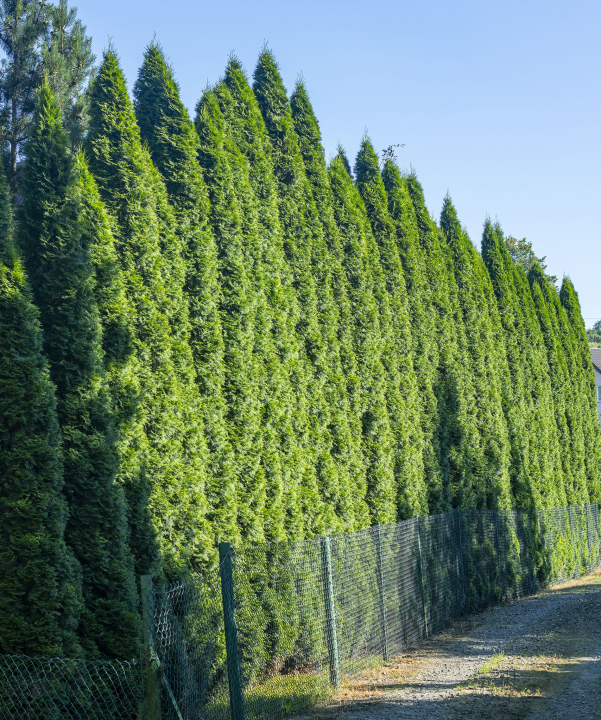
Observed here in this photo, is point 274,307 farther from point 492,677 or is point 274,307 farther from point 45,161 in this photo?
point 492,677

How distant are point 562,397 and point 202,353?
53.3ft

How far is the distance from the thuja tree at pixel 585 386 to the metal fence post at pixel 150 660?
21.5m

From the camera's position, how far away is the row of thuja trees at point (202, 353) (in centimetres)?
621

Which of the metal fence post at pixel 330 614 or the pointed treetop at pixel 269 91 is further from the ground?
the pointed treetop at pixel 269 91

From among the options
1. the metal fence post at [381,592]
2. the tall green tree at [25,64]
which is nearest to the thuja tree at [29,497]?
the metal fence post at [381,592]

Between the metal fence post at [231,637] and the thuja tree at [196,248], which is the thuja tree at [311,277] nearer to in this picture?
the thuja tree at [196,248]

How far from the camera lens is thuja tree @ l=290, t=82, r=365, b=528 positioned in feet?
36.2

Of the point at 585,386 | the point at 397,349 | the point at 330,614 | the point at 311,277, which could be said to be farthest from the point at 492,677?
the point at 585,386

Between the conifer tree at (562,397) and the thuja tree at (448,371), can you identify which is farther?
the conifer tree at (562,397)

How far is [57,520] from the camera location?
607 centimetres

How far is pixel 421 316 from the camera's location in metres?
14.0

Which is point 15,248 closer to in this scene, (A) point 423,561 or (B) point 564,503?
(A) point 423,561

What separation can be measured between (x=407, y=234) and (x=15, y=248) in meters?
9.30

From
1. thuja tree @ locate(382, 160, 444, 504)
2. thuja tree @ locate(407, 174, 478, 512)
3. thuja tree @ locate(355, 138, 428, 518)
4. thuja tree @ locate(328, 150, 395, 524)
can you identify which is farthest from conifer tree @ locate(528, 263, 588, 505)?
thuja tree @ locate(328, 150, 395, 524)
